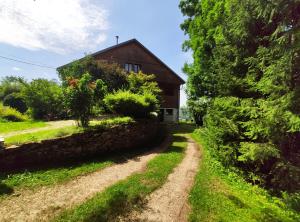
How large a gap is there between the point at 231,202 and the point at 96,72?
55.3ft

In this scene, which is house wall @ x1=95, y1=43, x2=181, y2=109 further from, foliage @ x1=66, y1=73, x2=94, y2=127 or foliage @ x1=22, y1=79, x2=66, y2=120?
foliage @ x1=66, y1=73, x2=94, y2=127

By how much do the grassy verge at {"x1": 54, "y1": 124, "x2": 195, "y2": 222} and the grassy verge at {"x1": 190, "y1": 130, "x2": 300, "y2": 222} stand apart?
5.00 feet

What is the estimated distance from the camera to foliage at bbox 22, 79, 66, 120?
18.8 meters

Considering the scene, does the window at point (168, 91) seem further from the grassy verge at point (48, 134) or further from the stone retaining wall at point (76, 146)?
the grassy verge at point (48, 134)

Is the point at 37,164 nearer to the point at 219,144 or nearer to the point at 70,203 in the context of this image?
the point at 70,203

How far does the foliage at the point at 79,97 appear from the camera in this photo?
10.0 m

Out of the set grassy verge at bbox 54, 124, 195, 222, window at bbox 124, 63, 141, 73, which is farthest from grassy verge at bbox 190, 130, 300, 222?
window at bbox 124, 63, 141, 73

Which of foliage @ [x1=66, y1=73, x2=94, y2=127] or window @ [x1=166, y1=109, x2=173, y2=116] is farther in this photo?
window @ [x1=166, y1=109, x2=173, y2=116]

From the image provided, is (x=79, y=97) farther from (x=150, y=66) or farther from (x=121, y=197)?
(x=150, y=66)

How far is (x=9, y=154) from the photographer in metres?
7.37

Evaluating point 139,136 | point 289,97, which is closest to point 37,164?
point 139,136

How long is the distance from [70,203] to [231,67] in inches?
370

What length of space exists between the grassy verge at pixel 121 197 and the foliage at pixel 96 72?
12523 mm

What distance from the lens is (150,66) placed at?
29.3 m
